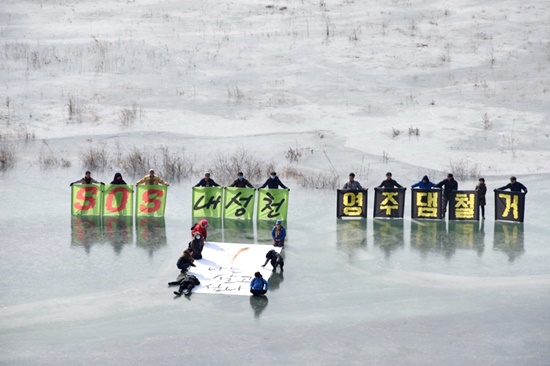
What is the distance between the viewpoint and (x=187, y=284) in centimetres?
1997

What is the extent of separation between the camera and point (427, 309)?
62.7ft

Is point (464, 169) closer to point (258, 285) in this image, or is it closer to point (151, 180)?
point (151, 180)

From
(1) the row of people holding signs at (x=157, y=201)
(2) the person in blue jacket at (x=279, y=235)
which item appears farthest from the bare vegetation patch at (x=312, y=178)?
(2) the person in blue jacket at (x=279, y=235)

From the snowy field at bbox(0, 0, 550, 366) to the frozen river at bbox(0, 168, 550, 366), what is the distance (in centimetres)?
7

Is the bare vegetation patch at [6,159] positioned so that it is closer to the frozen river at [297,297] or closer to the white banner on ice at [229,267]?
the frozen river at [297,297]

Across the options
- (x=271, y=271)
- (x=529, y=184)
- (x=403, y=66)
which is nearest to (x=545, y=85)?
(x=403, y=66)

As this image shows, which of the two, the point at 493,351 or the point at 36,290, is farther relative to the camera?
the point at 36,290

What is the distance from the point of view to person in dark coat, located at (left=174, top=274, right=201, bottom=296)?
19.8m

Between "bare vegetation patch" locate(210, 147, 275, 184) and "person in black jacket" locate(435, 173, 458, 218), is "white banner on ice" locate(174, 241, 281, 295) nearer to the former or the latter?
"person in black jacket" locate(435, 173, 458, 218)

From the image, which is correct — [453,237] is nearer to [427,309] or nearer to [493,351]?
[427,309]

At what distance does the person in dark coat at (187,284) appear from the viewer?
1983cm

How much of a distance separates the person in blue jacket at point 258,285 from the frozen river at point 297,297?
32 centimetres

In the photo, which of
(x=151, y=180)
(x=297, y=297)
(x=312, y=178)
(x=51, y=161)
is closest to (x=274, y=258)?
(x=297, y=297)

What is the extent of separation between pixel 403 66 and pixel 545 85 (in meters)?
7.33
